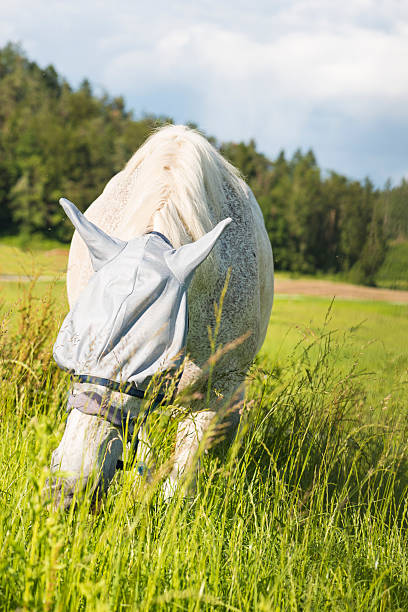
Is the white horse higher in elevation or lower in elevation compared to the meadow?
higher

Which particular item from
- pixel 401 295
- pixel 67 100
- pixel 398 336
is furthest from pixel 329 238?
pixel 67 100

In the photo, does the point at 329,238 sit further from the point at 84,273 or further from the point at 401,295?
the point at 84,273

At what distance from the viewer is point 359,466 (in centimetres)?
360

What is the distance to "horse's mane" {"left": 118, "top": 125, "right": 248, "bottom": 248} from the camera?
106 inches

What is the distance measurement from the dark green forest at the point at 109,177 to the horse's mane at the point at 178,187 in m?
0.49

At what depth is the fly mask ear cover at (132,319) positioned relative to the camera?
191 centimetres

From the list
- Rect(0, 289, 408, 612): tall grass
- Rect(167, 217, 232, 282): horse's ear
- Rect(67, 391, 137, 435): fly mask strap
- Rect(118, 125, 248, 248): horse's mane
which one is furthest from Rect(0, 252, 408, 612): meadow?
Rect(118, 125, 248, 248): horse's mane

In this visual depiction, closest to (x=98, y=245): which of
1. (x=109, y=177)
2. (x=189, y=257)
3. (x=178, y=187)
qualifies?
(x=189, y=257)

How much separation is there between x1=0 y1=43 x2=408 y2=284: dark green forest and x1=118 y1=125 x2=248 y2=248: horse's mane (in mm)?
490

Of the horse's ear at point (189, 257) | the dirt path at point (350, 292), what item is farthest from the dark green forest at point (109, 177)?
the horse's ear at point (189, 257)

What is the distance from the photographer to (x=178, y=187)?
2.92 metres

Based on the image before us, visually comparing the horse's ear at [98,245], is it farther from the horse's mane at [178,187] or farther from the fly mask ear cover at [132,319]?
the horse's mane at [178,187]

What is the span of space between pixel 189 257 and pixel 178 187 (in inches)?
33.0

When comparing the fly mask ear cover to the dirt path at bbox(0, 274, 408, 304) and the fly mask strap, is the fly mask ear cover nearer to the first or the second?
the fly mask strap
